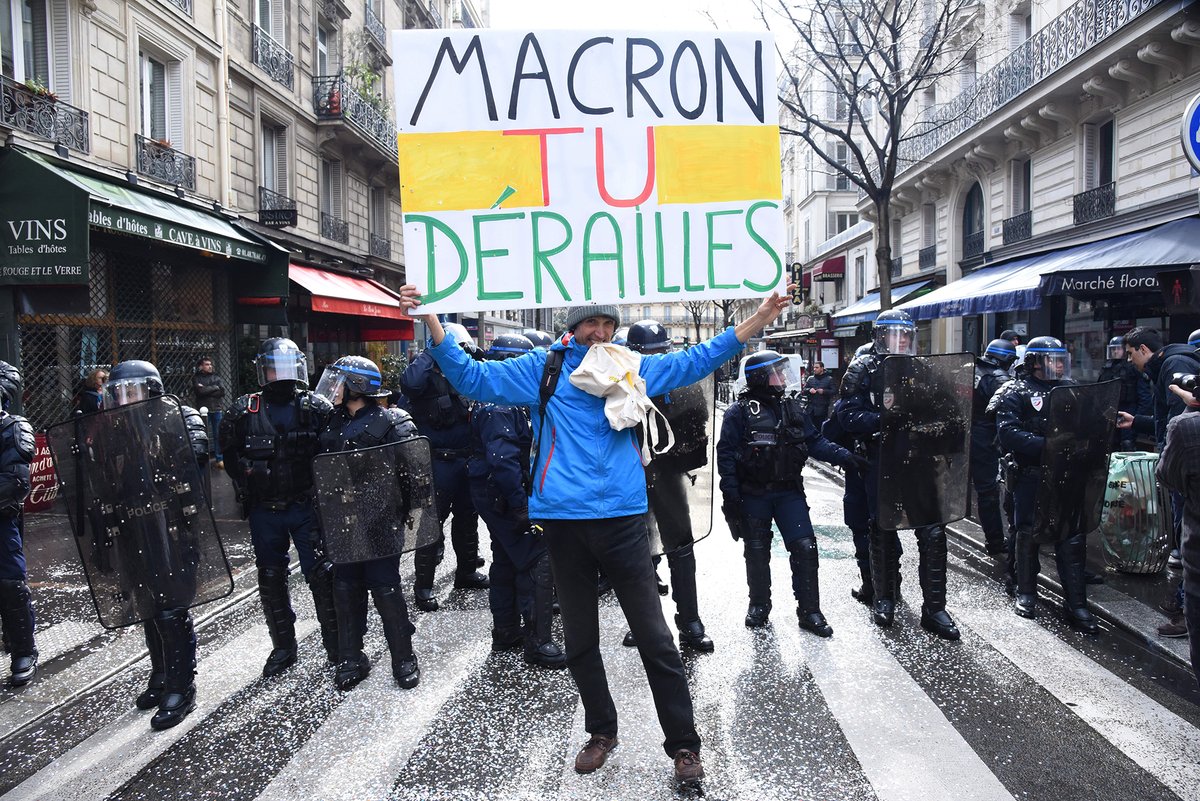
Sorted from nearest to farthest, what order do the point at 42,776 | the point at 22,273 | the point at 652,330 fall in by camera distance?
1. the point at 42,776
2. the point at 652,330
3. the point at 22,273

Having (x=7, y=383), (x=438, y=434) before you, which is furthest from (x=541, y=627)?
(x=7, y=383)

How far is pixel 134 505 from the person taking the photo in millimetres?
3959

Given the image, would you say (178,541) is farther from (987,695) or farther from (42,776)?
(987,695)

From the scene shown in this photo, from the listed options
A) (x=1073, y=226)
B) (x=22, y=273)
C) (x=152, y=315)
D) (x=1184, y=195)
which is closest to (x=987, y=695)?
(x=22, y=273)

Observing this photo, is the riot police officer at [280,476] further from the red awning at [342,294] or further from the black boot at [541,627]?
the red awning at [342,294]

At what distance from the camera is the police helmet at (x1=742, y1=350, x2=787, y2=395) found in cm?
521

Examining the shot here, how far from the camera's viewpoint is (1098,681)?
4215 millimetres

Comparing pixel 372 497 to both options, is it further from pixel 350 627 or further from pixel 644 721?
pixel 644 721

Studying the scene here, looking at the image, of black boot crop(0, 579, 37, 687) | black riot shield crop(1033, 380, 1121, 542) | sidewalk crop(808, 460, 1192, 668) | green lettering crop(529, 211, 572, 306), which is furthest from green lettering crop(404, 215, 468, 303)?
sidewalk crop(808, 460, 1192, 668)

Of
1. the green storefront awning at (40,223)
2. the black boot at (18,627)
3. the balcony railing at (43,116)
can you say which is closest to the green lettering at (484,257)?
the black boot at (18,627)

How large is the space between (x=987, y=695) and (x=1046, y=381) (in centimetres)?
235

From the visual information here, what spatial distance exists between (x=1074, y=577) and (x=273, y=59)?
16782mm

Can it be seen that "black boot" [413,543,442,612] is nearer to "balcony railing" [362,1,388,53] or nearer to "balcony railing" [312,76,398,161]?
"balcony railing" [312,76,398,161]

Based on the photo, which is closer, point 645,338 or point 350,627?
point 350,627
